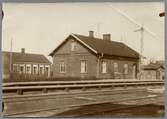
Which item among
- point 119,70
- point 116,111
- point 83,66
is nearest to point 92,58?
point 83,66

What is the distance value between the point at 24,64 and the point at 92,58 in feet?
2.20

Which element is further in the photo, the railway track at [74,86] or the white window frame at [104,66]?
the white window frame at [104,66]

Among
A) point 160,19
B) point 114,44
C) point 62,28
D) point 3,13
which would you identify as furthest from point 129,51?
point 3,13

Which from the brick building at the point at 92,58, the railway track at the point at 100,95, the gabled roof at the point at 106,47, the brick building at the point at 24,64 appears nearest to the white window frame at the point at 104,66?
the brick building at the point at 92,58

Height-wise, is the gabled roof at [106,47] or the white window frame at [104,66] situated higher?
the gabled roof at [106,47]

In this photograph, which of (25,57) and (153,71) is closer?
(25,57)

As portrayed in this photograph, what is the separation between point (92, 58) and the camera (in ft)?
13.1

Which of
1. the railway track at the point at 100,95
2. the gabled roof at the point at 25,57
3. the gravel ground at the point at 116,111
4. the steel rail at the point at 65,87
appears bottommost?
the gravel ground at the point at 116,111

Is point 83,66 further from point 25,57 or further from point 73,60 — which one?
point 25,57

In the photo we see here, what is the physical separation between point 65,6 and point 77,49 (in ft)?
1.44

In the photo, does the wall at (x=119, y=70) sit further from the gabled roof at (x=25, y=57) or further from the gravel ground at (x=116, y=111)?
the gabled roof at (x=25, y=57)

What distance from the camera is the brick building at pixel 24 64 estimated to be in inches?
152

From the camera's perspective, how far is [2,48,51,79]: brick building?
3869mm

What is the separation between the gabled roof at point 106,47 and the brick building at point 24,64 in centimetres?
14
